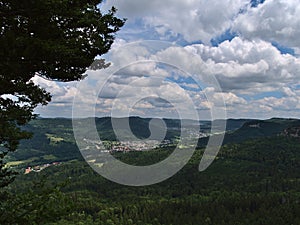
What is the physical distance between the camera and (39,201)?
1101 centimetres

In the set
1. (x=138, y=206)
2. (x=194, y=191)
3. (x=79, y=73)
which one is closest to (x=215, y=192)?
(x=194, y=191)

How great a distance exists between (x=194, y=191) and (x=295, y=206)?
76455mm

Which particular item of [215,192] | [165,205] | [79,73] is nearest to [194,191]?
[215,192]

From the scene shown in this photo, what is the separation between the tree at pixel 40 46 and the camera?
948 cm

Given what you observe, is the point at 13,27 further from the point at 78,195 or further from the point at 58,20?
the point at 78,195

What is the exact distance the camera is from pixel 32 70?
1122 centimetres

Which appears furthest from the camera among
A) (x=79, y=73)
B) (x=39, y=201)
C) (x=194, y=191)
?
(x=194, y=191)

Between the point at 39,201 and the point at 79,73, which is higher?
the point at 79,73

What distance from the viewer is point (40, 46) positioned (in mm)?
9555

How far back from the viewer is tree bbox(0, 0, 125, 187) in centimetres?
948

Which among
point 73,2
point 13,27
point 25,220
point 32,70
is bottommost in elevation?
point 25,220

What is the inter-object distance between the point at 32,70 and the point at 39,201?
490 cm

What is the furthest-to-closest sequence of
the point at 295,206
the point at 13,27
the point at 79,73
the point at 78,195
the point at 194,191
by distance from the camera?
the point at 194,191 → the point at 78,195 → the point at 295,206 → the point at 79,73 → the point at 13,27

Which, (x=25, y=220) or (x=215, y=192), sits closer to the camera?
(x=25, y=220)
